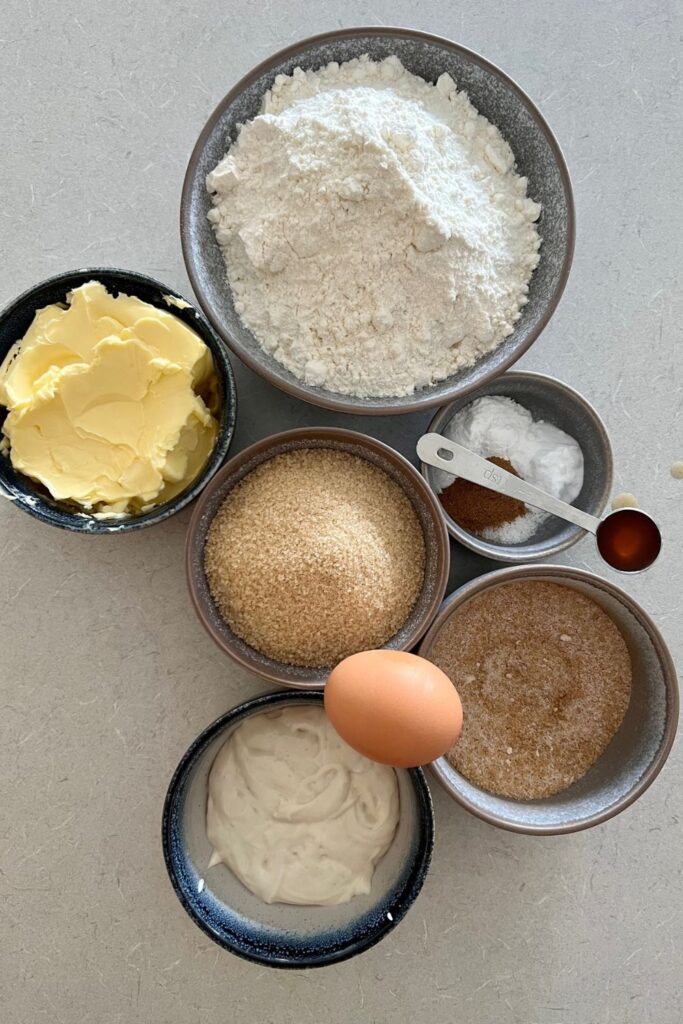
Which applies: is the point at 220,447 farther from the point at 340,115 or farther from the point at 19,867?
the point at 19,867

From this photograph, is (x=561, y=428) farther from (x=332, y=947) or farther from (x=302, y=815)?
(x=332, y=947)

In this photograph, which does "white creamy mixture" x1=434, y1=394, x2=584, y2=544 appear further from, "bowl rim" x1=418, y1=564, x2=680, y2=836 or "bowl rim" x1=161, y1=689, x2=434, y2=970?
"bowl rim" x1=161, y1=689, x2=434, y2=970

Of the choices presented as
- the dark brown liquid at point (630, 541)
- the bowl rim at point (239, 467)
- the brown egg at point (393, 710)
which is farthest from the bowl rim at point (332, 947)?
the dark brown liquid at point (630, 541)

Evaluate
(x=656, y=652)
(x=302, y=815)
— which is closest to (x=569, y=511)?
(x=656, y=652)

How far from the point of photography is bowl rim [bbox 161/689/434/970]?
1.10 m

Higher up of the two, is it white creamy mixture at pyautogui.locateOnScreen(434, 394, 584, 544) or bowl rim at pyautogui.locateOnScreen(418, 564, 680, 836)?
white creamy mixture at pyautogui.locateOnScreen(434, 394, 584, 544)

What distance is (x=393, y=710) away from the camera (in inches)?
37.0

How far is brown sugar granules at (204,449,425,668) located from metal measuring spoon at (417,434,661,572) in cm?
9

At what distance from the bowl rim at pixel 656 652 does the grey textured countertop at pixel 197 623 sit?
141mm

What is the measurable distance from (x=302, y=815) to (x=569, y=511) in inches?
24.4

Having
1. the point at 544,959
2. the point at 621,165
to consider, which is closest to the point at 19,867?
the point at 544,959

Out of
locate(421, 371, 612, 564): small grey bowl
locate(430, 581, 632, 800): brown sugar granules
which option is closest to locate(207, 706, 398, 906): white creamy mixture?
locate(430, 581, 632, 800): brown sugar granules

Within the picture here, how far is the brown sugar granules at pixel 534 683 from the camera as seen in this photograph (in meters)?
1.20

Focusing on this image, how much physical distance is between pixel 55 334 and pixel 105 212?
302mm
